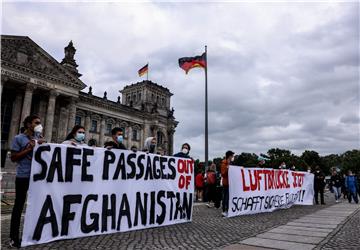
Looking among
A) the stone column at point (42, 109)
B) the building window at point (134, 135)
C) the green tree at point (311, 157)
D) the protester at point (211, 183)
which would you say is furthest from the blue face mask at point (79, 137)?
the green tree at point (311, 157)

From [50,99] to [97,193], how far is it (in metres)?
43.6

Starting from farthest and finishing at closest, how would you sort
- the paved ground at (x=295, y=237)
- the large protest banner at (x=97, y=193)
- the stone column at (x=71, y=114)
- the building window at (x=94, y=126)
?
the building window at (x=94, y=126), the stone column at (x=71, y=114), the paved ground at (x=295, y=237), the large protest banner at (x=97, y=193)

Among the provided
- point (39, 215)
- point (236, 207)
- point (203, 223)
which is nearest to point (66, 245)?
point (39, 215)

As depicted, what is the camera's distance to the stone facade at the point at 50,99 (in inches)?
1655

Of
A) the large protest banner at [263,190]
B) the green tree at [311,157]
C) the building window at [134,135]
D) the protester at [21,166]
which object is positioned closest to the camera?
the protester at [21,166]

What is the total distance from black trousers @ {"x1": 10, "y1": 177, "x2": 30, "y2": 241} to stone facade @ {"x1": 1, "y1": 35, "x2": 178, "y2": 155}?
39.3m

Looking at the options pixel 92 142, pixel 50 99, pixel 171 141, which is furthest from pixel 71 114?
pixel 171 141

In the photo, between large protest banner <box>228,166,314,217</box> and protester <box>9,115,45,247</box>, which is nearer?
protester <box>9,115,45,247</box>

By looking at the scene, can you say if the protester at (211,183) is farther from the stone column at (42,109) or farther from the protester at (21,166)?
the stone column at (42,109)

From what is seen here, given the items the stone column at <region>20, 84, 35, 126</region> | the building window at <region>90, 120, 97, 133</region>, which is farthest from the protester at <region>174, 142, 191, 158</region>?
the building window at <region>90, 120, 97, 133</region>

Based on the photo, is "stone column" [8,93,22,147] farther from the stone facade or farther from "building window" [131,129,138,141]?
"building window" [131,129,138,141]

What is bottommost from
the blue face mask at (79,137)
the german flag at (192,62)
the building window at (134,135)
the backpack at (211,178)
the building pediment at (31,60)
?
the backpack at (211,178)

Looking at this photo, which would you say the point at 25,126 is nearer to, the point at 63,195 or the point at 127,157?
the point at 63,195

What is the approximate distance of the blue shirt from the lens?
5.27 meters
